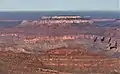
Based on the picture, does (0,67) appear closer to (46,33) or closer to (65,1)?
(46,33)

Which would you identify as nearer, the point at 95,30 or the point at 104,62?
the point at 104,62

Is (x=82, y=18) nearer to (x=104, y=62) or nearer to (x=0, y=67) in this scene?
(x=104, y=62)

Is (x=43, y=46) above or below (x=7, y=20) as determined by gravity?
below

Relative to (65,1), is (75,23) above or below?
below

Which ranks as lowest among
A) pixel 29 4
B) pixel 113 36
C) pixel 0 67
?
pixel 0 67

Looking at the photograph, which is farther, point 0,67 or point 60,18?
point 60,18

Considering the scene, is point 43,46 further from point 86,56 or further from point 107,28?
point 107,28

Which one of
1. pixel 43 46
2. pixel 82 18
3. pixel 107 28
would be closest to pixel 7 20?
pixel 43 46

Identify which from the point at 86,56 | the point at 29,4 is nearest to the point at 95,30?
the point at 86,56
